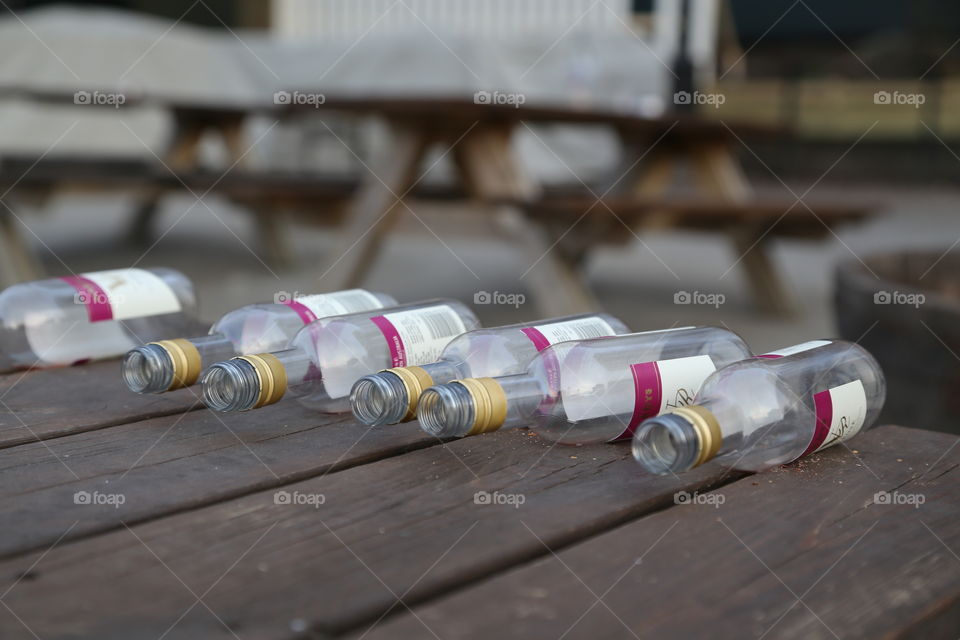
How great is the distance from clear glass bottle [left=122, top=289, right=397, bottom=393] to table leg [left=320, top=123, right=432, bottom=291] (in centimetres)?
222

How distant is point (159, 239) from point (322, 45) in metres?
2.48

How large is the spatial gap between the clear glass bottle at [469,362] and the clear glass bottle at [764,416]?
0.53 ft

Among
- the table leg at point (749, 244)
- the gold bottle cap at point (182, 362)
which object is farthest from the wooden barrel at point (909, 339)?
the table leg at point (749, 244)

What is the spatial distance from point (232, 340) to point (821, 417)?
1.84ft

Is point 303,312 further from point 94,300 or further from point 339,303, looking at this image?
point 94,300

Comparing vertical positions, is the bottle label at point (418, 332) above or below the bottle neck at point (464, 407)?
above

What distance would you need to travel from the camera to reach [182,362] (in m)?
0.90

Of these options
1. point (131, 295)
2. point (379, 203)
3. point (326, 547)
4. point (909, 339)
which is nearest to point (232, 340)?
point (131, 295)

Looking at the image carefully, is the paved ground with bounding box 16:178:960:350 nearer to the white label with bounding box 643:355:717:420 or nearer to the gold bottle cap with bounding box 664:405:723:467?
the white label with bounding box 643:355:717:420

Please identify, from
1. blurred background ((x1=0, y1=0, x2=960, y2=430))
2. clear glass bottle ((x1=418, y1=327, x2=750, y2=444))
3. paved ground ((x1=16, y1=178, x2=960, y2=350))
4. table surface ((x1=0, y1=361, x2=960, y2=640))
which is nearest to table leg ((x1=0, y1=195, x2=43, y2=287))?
blurred background ((x1=0, y1=0, x2=960, y2=430))

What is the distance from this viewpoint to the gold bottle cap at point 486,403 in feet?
2.57

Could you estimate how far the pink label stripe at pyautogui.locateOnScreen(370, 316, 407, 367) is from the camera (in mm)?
951

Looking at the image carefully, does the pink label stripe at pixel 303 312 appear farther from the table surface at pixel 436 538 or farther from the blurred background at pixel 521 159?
the blurred background at pixel 521 159

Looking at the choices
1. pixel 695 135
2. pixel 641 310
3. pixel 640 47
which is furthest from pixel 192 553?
pixel 640 47
